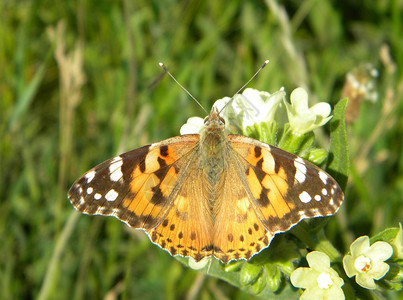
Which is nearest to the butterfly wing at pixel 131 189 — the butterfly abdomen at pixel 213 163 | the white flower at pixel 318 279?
the butterfly abdomen at pixel 213 163

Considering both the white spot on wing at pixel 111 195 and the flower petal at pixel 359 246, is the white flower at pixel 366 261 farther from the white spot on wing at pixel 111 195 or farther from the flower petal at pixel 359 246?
the white spot on wing at pixel 111 195

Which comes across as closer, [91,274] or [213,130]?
[213,130]

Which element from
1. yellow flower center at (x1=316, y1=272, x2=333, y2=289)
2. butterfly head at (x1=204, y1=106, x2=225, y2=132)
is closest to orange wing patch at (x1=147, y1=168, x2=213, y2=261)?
butterfly head at (x1=204, y1=106, x2=225, y2=132)

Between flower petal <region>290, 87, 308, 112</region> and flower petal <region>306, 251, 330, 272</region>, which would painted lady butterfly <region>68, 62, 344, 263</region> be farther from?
flower petal <region>290, 87, 308, 112</region>

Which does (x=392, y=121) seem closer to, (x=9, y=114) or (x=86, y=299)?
(x=86, y=299)

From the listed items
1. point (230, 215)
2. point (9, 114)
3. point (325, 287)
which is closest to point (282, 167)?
point (230, 215)

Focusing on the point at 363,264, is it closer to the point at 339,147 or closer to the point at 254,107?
the point at 339,147
